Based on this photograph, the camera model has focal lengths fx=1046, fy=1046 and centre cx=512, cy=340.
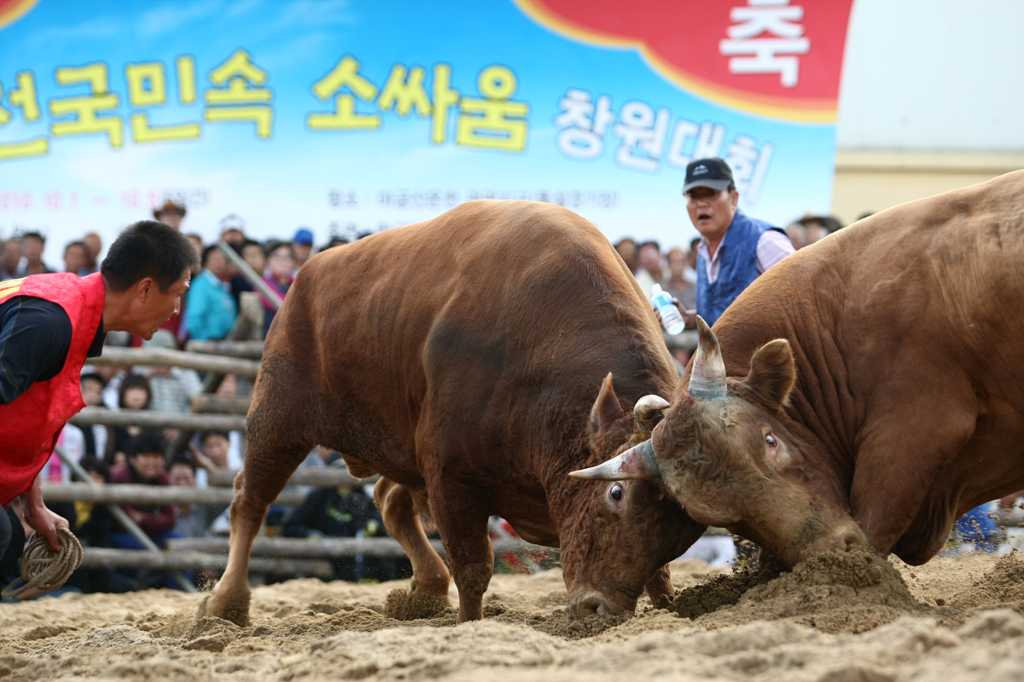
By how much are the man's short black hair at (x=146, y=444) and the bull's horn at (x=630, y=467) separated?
5.32 metres

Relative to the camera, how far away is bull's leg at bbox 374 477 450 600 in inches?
217

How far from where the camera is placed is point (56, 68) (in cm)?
943

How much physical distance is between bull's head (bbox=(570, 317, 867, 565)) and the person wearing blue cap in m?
5.67

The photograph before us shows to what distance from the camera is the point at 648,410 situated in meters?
3.60

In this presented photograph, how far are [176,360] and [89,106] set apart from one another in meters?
2.91

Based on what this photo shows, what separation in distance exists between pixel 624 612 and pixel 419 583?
6.92ft

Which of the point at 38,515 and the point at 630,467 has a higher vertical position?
the point at 630,467

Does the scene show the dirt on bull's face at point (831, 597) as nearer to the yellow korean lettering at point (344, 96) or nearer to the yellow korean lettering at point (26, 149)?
the yellow korean lettering at point (344, 96)

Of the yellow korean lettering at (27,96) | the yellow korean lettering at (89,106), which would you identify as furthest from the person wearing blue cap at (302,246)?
the yellow korean lettering at (27,96)

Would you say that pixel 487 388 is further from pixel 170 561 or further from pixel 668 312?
pixel 170 561

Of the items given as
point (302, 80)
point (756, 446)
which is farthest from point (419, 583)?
point (302, 80)

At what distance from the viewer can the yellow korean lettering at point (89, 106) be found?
30.6 ft

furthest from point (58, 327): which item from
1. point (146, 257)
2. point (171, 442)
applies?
point (171, 442)

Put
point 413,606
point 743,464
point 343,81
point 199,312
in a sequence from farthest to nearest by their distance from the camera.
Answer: point 343,81, point 199,312, point 413,606, point 743,464
